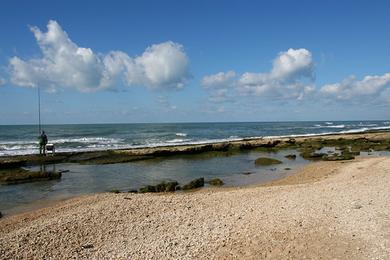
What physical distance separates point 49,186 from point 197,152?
1810cm

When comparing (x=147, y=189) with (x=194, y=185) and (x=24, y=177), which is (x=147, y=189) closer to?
(x=194, y=185)

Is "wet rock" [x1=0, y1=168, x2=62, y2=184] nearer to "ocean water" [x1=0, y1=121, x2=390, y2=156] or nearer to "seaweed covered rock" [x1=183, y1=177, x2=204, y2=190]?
"seaweed covered rock" [x1=183, y1=177, x2=204, y2=190]

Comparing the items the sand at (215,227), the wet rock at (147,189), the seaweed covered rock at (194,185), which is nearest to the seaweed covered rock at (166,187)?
the wet rock at (147,189)

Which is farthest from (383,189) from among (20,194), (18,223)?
(20,194)

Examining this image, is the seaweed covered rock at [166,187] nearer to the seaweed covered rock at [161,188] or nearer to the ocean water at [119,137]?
the seaweed covered rock at [161,188]

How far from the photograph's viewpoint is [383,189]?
14.3 metres

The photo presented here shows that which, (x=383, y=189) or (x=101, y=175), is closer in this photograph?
(x=383, y=189)

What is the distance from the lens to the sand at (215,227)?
28.6 feet

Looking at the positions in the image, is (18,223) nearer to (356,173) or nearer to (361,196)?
(361,196)

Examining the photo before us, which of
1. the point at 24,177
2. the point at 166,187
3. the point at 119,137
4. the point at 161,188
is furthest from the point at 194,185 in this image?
the point at 119,137

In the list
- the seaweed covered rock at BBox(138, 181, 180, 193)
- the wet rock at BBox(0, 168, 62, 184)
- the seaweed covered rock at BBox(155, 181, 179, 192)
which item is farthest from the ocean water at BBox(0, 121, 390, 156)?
the seaweed covered rock at BBox(155, 181, 179, 192)

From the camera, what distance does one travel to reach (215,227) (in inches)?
408

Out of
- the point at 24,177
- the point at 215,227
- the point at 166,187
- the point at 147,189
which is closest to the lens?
the point at 215,227

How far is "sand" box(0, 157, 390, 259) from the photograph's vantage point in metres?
8.73
